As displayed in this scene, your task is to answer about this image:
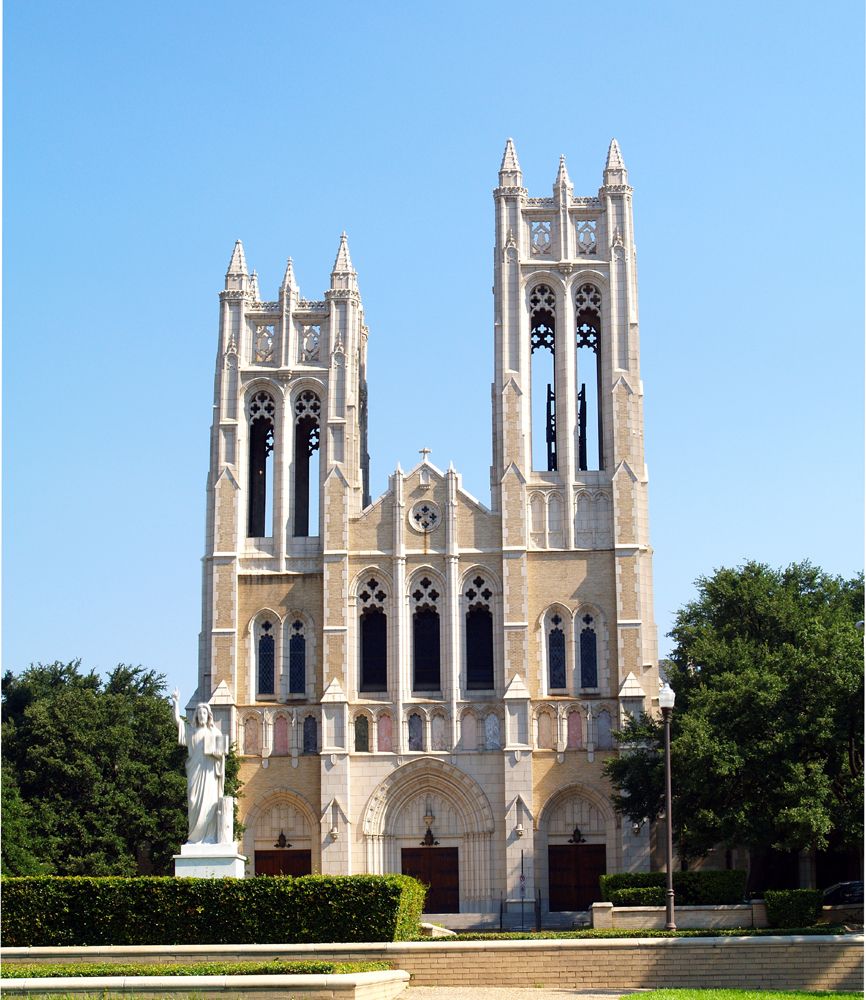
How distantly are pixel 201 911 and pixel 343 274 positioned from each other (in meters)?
28.9

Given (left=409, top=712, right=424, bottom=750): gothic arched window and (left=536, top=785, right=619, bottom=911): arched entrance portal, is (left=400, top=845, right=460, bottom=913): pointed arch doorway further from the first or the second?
Result: (left=409, top=712, right=424, bottom=750): gothic arched window

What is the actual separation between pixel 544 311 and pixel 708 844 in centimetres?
2026

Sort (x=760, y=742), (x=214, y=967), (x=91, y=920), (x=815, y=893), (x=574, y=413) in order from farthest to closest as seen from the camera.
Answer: (x=574, y=413) < (x=760, y=742) < (x=815, y=893) < (x=91, y=920) < (x=214, y=967)

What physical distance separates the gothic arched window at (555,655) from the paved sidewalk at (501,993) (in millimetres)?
22073

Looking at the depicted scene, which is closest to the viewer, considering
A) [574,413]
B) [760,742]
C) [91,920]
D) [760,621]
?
[91,920]

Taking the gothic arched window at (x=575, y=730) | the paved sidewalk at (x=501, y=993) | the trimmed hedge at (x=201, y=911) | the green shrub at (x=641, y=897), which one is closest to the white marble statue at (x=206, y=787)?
the trimmed hedge at (x=201, y=911)

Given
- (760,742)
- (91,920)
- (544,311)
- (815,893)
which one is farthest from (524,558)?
(91,920)

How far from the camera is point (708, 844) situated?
137ft

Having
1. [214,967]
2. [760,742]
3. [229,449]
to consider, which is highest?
[229,449]

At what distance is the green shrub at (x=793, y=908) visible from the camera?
117 ft

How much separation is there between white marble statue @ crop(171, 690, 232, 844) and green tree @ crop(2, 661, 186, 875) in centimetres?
1681

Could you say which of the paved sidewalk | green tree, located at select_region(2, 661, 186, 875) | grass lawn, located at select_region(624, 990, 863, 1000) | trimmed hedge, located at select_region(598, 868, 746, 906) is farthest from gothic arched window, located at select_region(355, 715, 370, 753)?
grass lawn, located at select_region(624, 990, 863, 1000)

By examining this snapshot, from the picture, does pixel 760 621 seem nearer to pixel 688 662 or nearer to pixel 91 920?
pixel 688 662

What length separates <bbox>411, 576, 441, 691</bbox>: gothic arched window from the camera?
51156 millimetres
